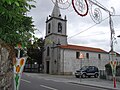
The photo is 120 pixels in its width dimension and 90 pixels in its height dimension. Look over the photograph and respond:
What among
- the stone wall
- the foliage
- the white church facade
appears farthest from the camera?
the white church facade

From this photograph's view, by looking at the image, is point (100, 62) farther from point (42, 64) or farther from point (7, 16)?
point (7, 16)

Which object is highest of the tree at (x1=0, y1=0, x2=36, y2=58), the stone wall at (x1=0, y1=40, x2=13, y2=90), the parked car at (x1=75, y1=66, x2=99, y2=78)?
the tree at (x1=0, y1=0, x2=36, y2=58)

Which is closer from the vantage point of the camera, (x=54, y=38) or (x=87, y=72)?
(x=87, y=72)

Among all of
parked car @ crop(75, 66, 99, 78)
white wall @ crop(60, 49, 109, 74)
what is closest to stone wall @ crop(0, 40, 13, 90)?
parked car @ crop(75, 66, 99, 78)

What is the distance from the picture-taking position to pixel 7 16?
288 cm

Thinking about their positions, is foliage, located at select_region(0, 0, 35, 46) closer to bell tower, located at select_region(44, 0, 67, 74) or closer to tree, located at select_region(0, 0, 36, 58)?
tree, located at select_region(0, 0, 36, 58)

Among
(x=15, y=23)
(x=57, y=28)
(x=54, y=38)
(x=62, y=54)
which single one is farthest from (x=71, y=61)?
(x=15, y=23)

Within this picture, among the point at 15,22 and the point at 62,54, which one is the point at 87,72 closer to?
the point at 62,54

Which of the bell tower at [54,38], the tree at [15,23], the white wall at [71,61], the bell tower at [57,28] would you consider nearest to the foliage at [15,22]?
the tree at [15,23]

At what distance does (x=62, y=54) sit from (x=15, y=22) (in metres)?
40.2

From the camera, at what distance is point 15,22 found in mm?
3213

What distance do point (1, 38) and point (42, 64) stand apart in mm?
47586

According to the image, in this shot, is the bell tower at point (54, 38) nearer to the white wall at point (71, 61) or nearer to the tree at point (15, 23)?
the white wall at point (71, 61)

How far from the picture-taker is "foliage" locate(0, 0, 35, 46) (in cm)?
285
